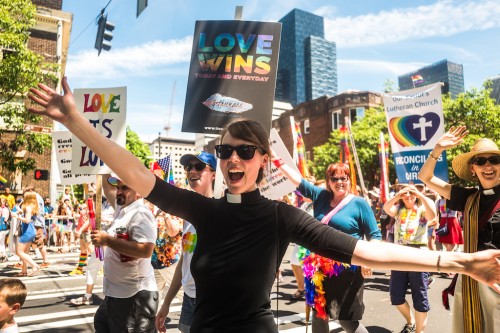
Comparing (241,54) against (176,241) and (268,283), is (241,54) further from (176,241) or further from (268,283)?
(268,283)

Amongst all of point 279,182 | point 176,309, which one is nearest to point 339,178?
point 279,182

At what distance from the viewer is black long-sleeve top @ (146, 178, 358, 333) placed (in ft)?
5.45

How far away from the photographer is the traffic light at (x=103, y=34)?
36.3 ft

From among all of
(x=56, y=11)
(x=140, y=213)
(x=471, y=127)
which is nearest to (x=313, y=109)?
(x=471, y=127)

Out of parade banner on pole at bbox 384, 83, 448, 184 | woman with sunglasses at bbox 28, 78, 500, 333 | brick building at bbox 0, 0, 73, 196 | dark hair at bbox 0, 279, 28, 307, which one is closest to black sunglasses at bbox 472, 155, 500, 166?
woman with sunglasses at bbox 28, 78, 500, 333

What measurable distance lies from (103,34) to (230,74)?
8.21 metres

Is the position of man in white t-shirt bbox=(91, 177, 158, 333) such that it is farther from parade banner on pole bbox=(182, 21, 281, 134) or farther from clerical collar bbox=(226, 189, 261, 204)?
clerical collar bbox=(226, 189, 261, 204)

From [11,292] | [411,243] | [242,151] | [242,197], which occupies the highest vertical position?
[242,151]

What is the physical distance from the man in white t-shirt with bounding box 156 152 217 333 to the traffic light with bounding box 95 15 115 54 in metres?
8.62

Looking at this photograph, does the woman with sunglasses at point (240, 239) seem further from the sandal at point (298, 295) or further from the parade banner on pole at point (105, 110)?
the sandal at point (298, 295)

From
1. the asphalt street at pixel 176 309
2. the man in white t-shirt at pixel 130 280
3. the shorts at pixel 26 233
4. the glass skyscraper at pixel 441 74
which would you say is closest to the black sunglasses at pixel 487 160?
the asphalt street at pixel 176 309

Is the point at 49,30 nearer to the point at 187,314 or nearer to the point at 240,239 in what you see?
the point at 187,314

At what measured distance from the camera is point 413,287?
5.05 meters

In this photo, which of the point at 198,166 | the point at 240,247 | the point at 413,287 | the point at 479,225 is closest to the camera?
the point at 240,247
